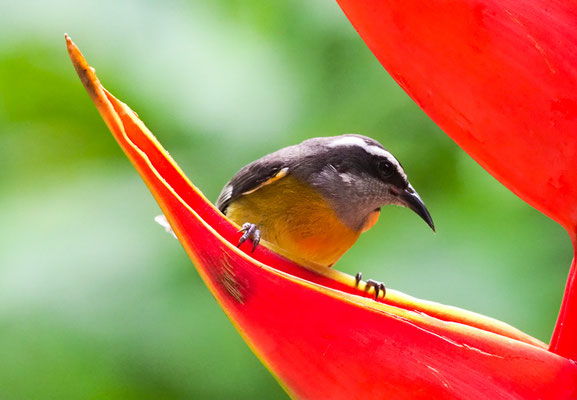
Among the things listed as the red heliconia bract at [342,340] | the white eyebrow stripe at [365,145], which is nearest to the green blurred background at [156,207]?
the white eyebrow stripe at [365,145]

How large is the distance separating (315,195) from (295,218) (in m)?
0.04

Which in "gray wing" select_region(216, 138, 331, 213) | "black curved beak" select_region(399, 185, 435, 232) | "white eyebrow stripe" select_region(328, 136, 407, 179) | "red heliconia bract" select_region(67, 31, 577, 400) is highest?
"red heliconia bract" select_region(67, 31, 577, 400)

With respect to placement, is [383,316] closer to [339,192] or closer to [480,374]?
[480,374]

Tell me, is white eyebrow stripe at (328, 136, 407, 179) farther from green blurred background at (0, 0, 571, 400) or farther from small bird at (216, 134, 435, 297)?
green blurred background at (0, 0, 571, 400)

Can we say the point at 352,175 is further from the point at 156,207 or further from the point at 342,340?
the point at 342,340

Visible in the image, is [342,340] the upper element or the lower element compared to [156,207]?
upper

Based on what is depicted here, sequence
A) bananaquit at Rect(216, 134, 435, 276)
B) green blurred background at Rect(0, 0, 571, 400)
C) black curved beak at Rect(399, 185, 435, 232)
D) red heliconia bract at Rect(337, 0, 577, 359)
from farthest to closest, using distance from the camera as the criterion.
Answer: green blurred background at Rect(0, 0, 571, 400) → bananaquit at Rect(216, 134, 435, 276) → black curved beak at Rect(399, 185, 435, 232) → red heliconia bract at Rect(337, 0, 577, 359)

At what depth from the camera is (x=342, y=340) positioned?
1.08 ft

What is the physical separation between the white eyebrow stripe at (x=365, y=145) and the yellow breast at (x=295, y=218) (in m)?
0.07

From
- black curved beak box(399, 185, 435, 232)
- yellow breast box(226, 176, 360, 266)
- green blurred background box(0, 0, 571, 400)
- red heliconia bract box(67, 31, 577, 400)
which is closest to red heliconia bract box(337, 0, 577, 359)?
red heliconia bract box(67, 31, 577, 400)

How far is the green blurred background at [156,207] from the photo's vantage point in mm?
1178

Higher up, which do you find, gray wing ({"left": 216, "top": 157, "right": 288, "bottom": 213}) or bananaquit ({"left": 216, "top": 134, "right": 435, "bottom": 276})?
gray wing ({"left": 216, "top": 157, "right": 288, "bottom": 213})

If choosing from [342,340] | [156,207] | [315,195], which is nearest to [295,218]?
[315,195]

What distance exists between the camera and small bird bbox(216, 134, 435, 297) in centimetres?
93
